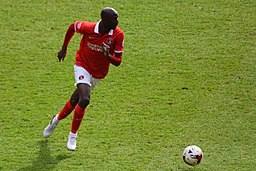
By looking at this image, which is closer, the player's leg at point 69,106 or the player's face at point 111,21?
the player's face at point 111,21

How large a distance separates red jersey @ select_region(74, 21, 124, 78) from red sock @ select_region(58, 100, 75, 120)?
55 cm

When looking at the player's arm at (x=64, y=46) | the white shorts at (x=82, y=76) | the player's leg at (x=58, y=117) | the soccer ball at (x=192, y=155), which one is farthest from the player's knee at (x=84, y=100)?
the soccer ball at (x=192, y=155)

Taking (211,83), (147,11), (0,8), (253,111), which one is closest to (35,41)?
(0,8)

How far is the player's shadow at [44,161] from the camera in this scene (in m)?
8.94

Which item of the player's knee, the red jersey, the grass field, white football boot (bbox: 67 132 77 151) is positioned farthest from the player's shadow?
the red jersey

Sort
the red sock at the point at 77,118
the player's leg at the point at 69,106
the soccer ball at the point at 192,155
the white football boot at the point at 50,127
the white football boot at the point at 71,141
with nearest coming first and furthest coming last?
1. the soccer ball at the point at 192,155
2. the red sock at the point at 77,118
3. the white football boot at the point at 71,141
4. the player's leg at the point at 69,106
5. the white football boot at the point at 50,127

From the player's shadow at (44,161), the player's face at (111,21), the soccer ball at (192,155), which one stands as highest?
the player's face at (111,21)

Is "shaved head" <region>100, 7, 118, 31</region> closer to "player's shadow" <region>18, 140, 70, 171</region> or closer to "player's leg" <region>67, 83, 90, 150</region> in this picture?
"player's leg" <region>67, 83, 90, 150</region>

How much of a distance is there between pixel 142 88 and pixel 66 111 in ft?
6.43

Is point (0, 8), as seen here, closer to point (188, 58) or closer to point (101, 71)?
point (188, 58)

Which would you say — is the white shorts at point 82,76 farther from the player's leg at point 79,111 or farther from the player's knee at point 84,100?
the player's knee at point 84,100

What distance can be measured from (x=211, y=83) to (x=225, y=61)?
805mm

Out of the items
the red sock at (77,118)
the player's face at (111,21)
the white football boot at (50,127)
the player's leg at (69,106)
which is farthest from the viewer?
the white football boot at (50,127)

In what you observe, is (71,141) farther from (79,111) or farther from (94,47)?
(94,47)
